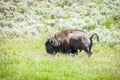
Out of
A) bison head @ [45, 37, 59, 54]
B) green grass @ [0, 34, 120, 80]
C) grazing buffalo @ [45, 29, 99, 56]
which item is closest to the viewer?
green grass @ [0, 34, 120, 80]

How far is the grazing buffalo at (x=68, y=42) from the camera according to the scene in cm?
1420

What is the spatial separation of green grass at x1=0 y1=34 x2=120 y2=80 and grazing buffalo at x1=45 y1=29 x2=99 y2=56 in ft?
1.14

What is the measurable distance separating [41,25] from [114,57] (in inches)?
286

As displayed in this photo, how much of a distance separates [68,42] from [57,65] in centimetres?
285

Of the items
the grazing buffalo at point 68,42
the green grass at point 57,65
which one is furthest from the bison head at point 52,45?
the green grass at point 57,65

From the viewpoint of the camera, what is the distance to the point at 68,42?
14.7m

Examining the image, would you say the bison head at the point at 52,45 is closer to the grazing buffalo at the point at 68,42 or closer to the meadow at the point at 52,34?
the grazing buffalo at the point at 68,42

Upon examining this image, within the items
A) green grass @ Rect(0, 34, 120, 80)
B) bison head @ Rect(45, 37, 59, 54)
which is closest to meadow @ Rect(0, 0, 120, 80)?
green grass @ Rect(0, 34, 120, 80)

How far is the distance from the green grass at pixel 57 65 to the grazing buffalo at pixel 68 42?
13.7 inches

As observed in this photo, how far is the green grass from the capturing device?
10758 millimetres

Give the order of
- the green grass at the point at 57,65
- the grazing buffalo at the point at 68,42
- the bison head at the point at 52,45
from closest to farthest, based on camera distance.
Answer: the green grass at the point at 57,65, the grazing buffalo at the point at 68,42, the bison head at the point at 52,45

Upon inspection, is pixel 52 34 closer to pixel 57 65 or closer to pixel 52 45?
pixel 52 45

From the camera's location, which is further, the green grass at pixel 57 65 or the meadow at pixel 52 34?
the meadow at pixel 52 34

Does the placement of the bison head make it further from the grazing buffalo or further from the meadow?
the meadow
